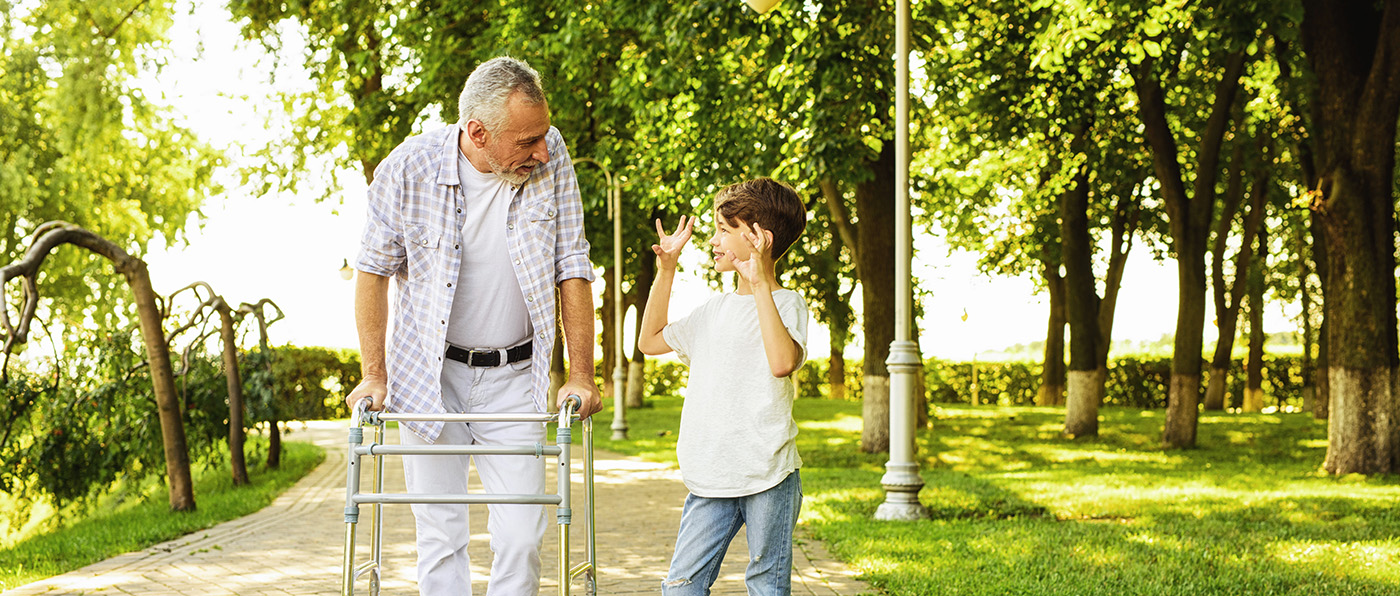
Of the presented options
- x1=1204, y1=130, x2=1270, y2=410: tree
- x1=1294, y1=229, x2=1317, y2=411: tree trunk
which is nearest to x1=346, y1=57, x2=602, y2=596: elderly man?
x1=1204, y1=130, x2=1270, y2=410: tree

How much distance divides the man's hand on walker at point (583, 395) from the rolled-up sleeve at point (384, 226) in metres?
0.65

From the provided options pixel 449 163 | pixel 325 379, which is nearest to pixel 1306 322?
pixel 325 379

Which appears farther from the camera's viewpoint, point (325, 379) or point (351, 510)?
point (325, 379)

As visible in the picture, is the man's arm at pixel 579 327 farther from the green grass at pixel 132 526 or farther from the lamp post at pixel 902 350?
the lamp post at pixel 902 350

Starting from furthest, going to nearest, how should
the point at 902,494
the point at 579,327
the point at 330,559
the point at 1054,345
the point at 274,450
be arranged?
the point at 1054,345
the point at 274,450
the point at 902,494
the point at 330,559
the point at 579,327

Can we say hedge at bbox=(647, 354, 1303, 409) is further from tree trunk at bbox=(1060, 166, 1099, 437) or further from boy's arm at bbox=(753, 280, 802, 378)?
boy's arm at bbox=(753, 280, 802, 378)

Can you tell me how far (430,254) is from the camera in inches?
152

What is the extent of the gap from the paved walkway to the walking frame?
1757 mm

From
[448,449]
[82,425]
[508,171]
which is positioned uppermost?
[508,171]

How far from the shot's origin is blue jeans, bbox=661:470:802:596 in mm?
3781

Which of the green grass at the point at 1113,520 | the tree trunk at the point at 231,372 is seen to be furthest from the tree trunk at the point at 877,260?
the tree trunk at the point at 231,372

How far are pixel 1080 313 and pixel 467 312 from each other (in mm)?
17561

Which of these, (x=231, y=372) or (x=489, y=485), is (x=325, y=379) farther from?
(x=489, y=485)

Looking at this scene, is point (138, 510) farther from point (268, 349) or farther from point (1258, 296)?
point (1258, 296)
